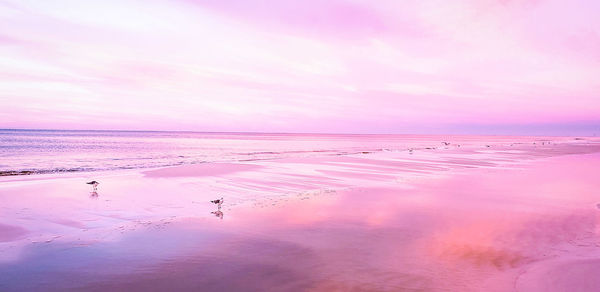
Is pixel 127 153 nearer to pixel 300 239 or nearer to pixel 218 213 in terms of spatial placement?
pixel 218 213

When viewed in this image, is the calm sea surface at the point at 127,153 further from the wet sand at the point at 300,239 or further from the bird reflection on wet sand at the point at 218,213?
the bird reflection on wet sand at the point at 218,213

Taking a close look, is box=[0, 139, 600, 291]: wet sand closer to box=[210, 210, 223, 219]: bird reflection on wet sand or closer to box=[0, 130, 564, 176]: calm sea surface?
box=[210, 210, 223, 219]: bird reflection on wet sand

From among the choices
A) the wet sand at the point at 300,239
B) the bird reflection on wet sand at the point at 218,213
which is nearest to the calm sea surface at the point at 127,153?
the wet sand at the point at 300,239

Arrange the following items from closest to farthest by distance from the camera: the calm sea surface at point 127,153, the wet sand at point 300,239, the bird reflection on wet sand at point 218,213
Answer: the wet sand at point 300,239, the bird reflection on wet sand at point 218,213, the calm sea surface at point 127,153

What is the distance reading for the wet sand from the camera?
729cm

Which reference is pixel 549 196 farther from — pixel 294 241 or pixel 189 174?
pixel 189 174

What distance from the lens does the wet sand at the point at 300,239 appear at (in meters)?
7.29

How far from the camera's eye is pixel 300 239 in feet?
32.9

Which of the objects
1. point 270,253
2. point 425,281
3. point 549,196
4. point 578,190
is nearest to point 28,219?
point 270,253

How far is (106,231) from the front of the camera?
11.0m

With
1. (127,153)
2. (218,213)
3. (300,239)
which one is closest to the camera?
(300,239)

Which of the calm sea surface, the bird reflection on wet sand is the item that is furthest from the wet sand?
the calm sea surface

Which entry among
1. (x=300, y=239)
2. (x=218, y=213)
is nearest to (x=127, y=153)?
(x=218, y=213)

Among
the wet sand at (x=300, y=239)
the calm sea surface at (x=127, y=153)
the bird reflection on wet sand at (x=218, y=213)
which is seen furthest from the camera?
the calm sea surface at (x=127, y=153)
